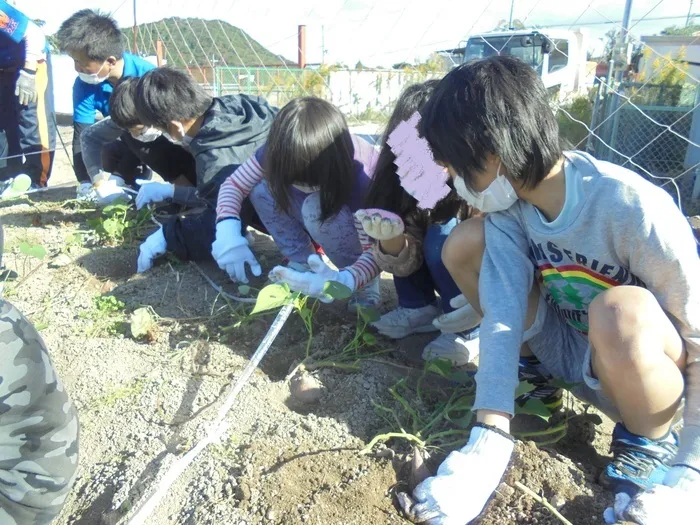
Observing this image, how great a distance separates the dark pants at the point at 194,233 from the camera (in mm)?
2232

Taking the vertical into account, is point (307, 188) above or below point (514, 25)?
below

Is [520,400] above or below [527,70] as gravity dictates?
below

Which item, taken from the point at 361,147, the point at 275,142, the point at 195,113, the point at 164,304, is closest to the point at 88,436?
the point at 164,304

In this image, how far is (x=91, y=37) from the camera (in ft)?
9.88

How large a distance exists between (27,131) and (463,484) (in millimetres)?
3687

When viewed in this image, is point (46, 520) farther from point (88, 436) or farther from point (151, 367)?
point (151, 367)

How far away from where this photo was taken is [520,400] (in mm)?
1341

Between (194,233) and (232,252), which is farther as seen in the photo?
(194,233)

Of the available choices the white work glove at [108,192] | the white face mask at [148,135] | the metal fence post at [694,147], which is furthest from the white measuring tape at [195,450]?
the metal fence post at [694,147]

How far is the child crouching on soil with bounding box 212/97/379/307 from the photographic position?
1.68 meters

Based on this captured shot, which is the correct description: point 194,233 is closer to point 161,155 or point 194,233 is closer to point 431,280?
point 161,155

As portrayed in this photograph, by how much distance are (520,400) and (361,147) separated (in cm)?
87

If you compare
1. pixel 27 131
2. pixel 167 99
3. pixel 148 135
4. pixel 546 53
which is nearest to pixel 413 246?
pixel 167 99

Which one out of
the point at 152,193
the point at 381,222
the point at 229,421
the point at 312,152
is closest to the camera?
the point at 229,421
